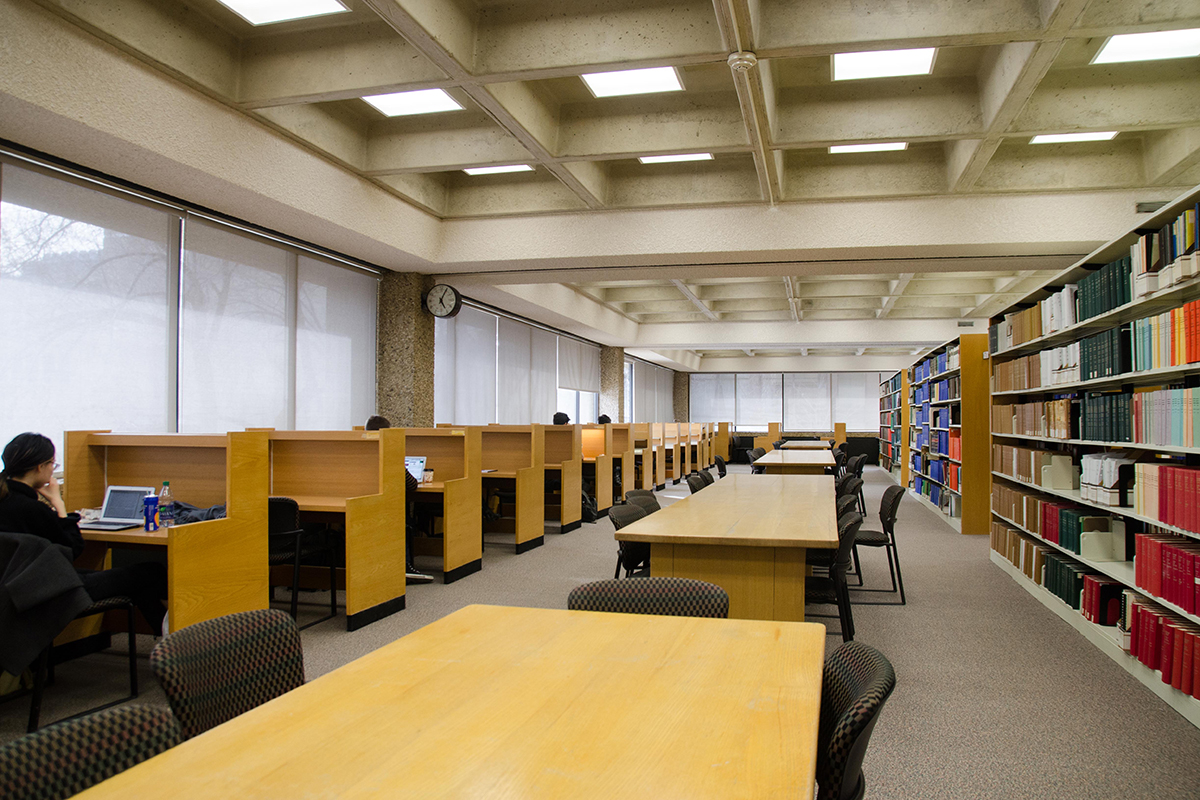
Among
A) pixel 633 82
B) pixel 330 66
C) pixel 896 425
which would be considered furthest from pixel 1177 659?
pixel 896 425

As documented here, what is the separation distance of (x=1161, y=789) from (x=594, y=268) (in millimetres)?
5960

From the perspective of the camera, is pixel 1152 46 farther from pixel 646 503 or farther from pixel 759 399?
pixel 759 399

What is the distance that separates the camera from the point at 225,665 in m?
1.70

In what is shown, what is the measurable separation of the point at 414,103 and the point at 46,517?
3.46 metres

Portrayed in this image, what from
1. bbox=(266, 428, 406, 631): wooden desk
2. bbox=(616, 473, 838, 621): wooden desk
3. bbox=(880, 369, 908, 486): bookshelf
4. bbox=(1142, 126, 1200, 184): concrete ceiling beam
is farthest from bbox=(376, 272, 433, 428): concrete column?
bbox=(880, 369, 908, 486): bookshelf

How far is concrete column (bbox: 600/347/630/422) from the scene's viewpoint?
566 inches

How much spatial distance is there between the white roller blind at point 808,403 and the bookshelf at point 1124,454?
15864 mm

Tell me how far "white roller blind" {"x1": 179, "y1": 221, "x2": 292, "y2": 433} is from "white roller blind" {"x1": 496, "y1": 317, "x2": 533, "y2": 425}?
431cm

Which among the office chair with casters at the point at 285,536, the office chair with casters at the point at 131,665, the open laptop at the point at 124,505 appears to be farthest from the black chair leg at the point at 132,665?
the office chair with casters at the point at 285,536

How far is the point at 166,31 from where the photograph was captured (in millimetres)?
4008

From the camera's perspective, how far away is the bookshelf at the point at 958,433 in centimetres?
746

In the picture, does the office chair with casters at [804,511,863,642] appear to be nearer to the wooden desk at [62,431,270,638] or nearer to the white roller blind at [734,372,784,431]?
the wooden desk at [62,431,270,638]

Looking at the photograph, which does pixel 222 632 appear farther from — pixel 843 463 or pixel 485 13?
pixel 843 463

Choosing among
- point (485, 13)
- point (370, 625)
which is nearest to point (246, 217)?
point (485, 13)
